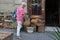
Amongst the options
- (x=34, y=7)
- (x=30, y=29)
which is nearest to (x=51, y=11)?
(x=34, y=7)

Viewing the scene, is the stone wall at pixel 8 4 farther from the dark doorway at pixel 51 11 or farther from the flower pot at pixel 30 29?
the dark doorway at pixel 51 11

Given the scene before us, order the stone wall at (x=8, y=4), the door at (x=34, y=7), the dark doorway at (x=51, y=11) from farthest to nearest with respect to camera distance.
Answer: the dark doorway at (x=51, y=11) → the stone wall at (x=8, y=4) → the door at (x=34, y=7)

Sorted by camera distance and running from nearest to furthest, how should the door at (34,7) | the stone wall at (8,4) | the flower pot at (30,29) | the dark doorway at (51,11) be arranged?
1. the flower pot at (30,29)
2. the door at (34,7)
3. the stone wall at (8,4)
4. the dark doorway at (51,11)

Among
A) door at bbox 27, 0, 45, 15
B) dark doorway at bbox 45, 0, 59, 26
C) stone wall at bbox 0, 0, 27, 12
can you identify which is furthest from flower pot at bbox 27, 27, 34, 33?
dark doorway at bbox 45, 0, 59, 26

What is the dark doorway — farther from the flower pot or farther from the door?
the flower pot

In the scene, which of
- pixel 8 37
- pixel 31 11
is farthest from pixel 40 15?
pixel 8 37

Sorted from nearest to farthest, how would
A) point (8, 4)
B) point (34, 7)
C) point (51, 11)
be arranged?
1. point (34, 7)
2. point (8, 4)
3. point (51, 11)

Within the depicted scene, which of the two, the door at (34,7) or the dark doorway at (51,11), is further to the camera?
the dark doorway at (51,11)

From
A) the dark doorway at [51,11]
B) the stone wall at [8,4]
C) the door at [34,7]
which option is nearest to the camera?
the door at [34,7]

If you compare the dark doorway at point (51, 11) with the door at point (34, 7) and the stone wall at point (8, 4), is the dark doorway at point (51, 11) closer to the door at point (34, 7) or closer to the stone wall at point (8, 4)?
the door at point (34, 7)

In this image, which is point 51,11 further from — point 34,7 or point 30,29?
point 30,29

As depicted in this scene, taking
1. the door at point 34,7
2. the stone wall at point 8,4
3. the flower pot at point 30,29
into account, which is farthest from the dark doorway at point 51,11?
the flower pot at point 30,29

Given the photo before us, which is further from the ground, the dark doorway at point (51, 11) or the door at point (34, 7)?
the door at point (34, 7)

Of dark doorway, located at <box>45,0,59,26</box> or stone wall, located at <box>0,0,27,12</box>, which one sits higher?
Result: stone wall, located at <box>0,0,27,12</box>
